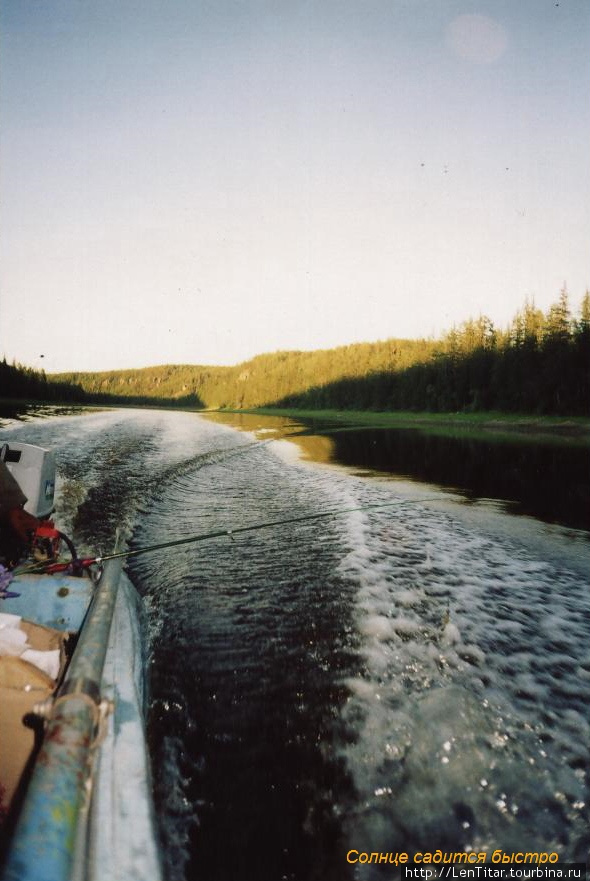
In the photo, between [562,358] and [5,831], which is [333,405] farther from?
[5,831]

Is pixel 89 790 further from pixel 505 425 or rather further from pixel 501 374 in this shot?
pixel 501 374

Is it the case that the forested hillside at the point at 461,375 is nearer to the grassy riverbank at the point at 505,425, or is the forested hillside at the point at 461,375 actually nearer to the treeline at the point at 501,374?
the treeline at the point at 501,374

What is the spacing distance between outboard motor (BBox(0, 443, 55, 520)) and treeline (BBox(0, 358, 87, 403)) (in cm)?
13875

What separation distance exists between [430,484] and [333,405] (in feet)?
335

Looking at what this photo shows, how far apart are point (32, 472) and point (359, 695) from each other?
5.88 meters

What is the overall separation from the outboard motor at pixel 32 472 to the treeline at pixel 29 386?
139 metres

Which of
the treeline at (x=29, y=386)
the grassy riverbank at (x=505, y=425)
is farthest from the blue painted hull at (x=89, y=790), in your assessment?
the treeline at (x=29, y=386)

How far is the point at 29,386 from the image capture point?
132m

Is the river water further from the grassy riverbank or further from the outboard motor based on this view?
the grassy riverbank

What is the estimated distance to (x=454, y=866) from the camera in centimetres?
300

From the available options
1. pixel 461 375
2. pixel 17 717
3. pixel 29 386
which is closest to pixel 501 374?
pixel 461 375

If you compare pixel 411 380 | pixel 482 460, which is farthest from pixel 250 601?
pixel 411 380

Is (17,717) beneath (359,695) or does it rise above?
above

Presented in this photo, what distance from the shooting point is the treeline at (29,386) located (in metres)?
126
